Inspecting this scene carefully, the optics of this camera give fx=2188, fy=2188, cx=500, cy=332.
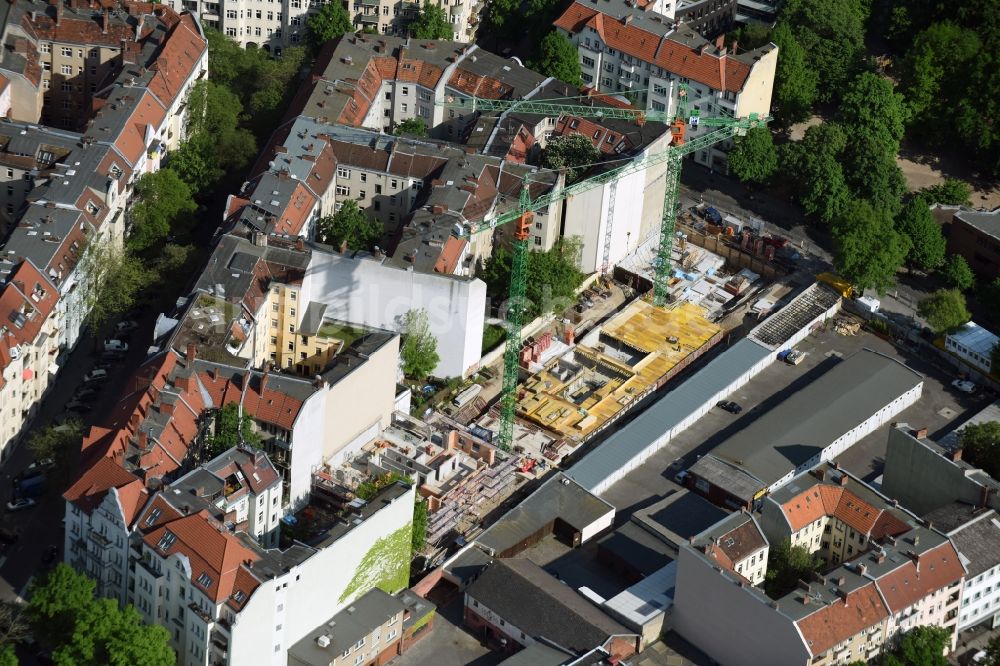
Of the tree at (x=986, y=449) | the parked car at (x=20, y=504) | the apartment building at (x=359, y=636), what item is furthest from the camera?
the tree at (x=986, y=449)

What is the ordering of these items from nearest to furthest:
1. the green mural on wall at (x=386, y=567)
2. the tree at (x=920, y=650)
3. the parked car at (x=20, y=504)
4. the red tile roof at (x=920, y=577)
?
the tree at (x=920, y=650), the green mural on wall at (x=386, y=567), the red tile roof at (x=920, y=577), the parked car at (x=20, y=504)

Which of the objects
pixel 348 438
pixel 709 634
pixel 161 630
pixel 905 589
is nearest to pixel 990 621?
pixel 905 589

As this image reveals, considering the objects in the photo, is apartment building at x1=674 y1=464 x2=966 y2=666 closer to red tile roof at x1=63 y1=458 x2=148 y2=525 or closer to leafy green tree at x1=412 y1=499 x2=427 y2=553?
leafy green tree at x1=412 y1=499 x2=427 y2=553

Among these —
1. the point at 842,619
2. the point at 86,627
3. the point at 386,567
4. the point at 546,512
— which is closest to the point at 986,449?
the point at 842,619

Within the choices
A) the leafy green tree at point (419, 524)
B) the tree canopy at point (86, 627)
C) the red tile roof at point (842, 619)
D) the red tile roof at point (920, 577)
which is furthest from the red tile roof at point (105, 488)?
the red tile roof at point (920, 577)

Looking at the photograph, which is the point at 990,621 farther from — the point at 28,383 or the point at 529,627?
the point at 28,383

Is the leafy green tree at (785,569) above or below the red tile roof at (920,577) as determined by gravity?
below

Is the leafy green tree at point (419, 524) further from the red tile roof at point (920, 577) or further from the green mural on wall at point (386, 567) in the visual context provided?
the red tile roof at point (920, 577)
